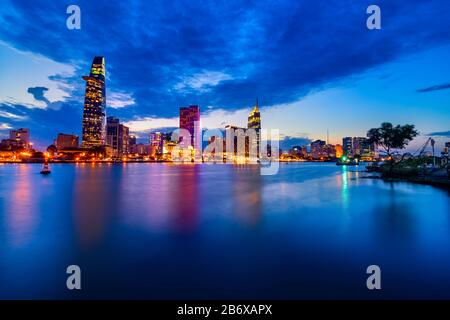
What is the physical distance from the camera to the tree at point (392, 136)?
173 feet

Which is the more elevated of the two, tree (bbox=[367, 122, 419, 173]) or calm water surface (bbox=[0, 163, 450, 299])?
tree (bbox=[367, 122, 419, 173])

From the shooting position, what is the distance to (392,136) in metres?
53.5

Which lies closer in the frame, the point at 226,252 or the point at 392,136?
the point at 226,252

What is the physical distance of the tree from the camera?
2072 inches

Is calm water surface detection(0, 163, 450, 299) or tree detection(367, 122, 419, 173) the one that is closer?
calm water surface detection(0, 163, 450, 299)

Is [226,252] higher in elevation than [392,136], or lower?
lower

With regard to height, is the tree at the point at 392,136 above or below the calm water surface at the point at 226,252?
above

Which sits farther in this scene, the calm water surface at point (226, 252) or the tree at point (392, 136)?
the tree at point (392, 136)

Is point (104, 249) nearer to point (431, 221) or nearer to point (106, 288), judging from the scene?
point (106, 288)
